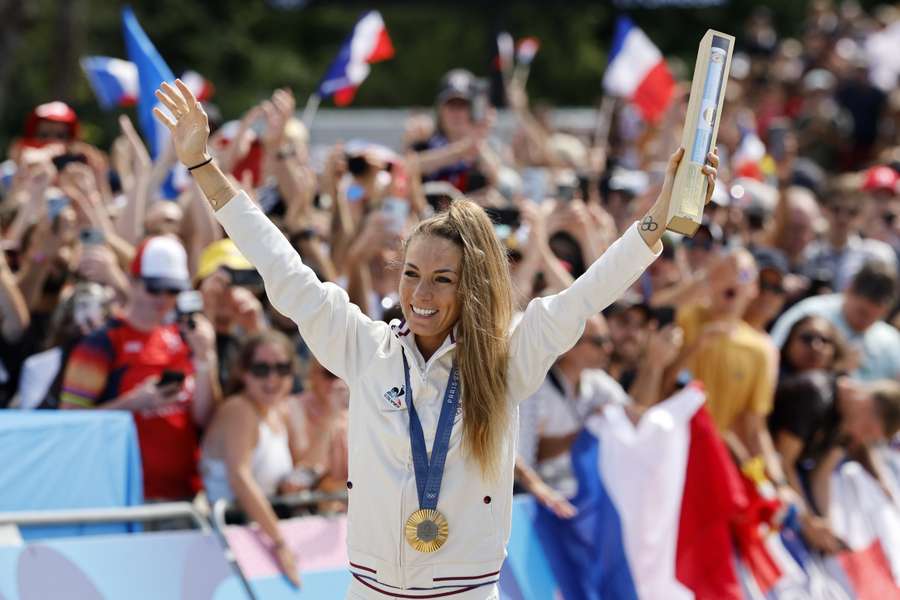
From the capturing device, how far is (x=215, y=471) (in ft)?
21.7

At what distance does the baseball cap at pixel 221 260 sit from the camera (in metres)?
7.26

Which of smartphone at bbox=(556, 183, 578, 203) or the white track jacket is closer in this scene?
the white track jacket

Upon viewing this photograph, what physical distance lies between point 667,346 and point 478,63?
68.0ft

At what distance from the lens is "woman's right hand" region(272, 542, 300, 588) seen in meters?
6.40

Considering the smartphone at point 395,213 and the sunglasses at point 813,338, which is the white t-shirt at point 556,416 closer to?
the smartphone at point 395,213

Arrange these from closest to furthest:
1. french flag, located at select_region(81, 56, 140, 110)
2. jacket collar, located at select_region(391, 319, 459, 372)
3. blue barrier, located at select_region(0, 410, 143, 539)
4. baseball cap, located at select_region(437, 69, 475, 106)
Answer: jacket collar, located at select_region(391, 319, 459, 372)
blue barrier, located at select_region(0, 410, 143, 539)
baseball cap, located at select_region(437, 69, 475, 106)
french flag, located at select_region(81, 56, 140, 110)

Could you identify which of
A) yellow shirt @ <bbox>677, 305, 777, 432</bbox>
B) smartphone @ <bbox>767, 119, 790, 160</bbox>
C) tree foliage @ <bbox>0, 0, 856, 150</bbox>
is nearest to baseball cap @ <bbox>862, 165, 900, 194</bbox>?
smartphone @ <bbox>767, 119, 790, 160</bbox>

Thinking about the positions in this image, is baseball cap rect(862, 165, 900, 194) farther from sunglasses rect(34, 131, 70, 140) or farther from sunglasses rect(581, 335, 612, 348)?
sunglasses rect(34, 131, 70, 140)

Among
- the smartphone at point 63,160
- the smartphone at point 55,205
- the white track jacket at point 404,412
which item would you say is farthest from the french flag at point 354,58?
the white track jacket at point 404,412

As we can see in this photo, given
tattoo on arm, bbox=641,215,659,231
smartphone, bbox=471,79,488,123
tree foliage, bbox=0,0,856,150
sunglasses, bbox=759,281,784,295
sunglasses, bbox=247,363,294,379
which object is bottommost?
sunglasses, bbox=247,363,294,379

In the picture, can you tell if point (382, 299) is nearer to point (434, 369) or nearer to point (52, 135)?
point (52, 135)

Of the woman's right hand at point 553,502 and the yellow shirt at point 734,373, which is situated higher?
the yellow shirt at point 734,373

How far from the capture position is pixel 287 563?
6.40 m

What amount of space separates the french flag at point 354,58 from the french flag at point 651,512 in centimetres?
344
